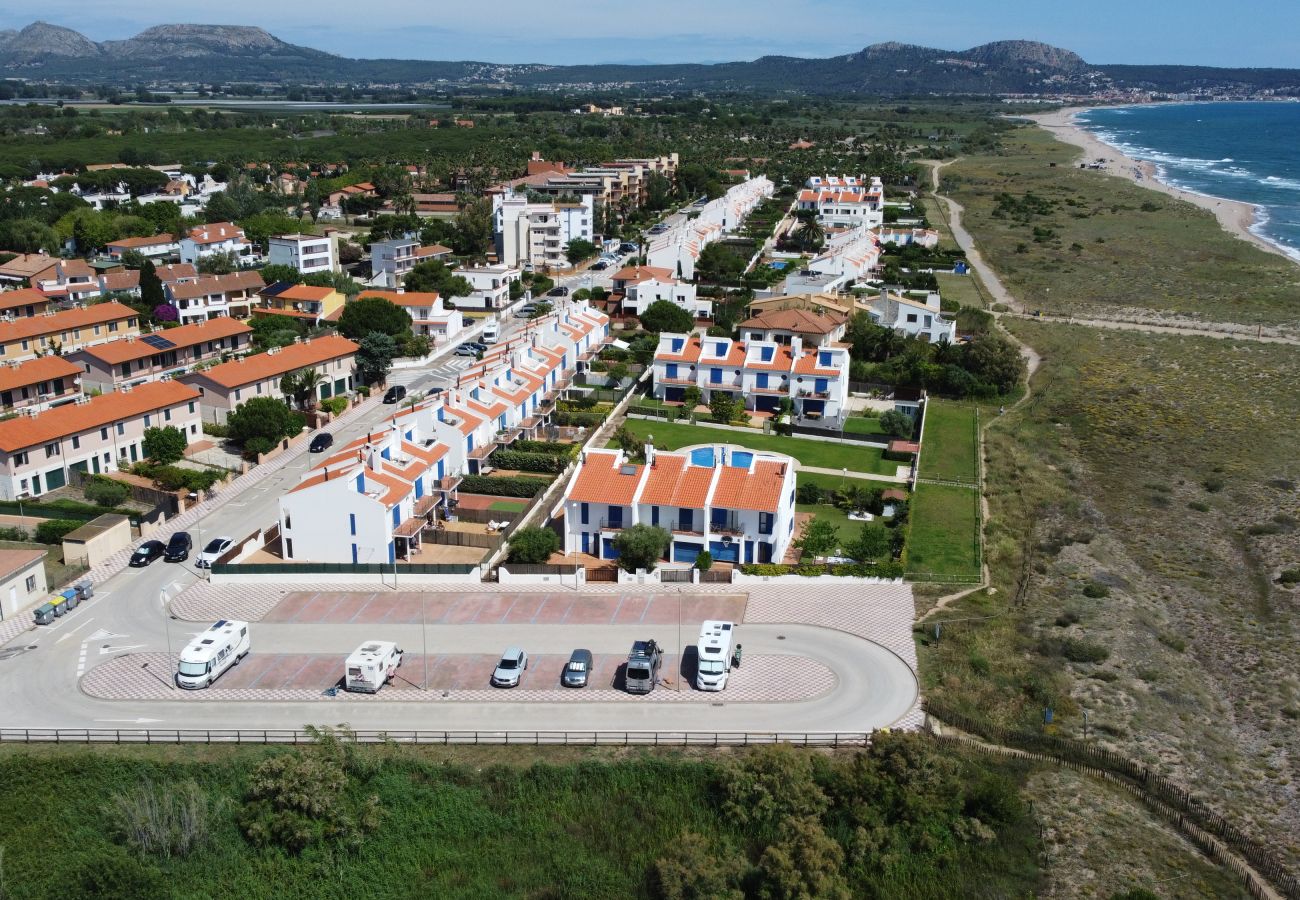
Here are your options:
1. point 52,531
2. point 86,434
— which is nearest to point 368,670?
point 52,531

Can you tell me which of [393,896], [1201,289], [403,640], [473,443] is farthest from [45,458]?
[1201,289]

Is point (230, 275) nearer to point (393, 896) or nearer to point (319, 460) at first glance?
point (319, 460)

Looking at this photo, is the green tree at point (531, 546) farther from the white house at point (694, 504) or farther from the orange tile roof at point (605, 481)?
the orange tile roof at point (605, 481)

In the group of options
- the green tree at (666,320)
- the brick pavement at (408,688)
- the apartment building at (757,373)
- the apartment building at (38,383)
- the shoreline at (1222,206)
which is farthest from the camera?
the shoreline at (1222,206)

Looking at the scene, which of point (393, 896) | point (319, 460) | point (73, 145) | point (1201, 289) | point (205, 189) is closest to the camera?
point (393, 896)

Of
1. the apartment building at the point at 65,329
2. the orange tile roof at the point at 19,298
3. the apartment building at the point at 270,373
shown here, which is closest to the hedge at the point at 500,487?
the apartment building at the point at 270,373
